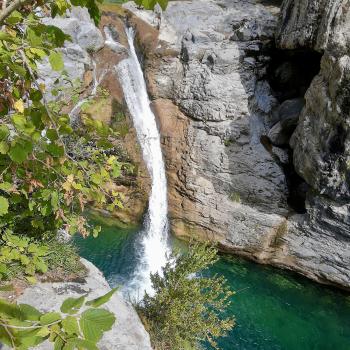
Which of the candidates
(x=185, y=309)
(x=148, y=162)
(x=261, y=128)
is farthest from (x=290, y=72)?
(x=185, y=309)

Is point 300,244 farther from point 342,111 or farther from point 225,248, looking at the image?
point 342,111

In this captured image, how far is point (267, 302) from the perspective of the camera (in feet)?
41.5

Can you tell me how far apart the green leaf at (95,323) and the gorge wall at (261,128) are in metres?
12.4

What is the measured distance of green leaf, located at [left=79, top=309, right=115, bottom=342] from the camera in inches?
49.9

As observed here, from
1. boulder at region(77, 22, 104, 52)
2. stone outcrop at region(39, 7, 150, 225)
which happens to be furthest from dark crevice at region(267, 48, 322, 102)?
boulder at region(77, 22, 104, 52)

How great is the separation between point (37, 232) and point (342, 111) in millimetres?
10381

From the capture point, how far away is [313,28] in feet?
47.1

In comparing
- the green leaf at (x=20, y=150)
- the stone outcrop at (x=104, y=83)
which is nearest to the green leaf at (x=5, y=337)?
the green leaf at (x=20, y=150)

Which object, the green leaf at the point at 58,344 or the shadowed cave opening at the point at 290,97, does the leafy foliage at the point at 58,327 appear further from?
the shadowed cave opening at the point at 290,97

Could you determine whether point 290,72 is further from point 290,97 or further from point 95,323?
point 95,323

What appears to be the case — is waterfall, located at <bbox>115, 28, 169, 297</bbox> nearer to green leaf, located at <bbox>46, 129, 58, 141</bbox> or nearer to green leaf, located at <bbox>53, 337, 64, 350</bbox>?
green leaf, located at <bbox>46, 129, 58, 141</bbox>

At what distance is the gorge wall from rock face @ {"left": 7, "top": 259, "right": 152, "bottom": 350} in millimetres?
8032

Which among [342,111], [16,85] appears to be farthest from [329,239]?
[16,85]

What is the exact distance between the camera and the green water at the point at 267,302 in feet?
36.2
